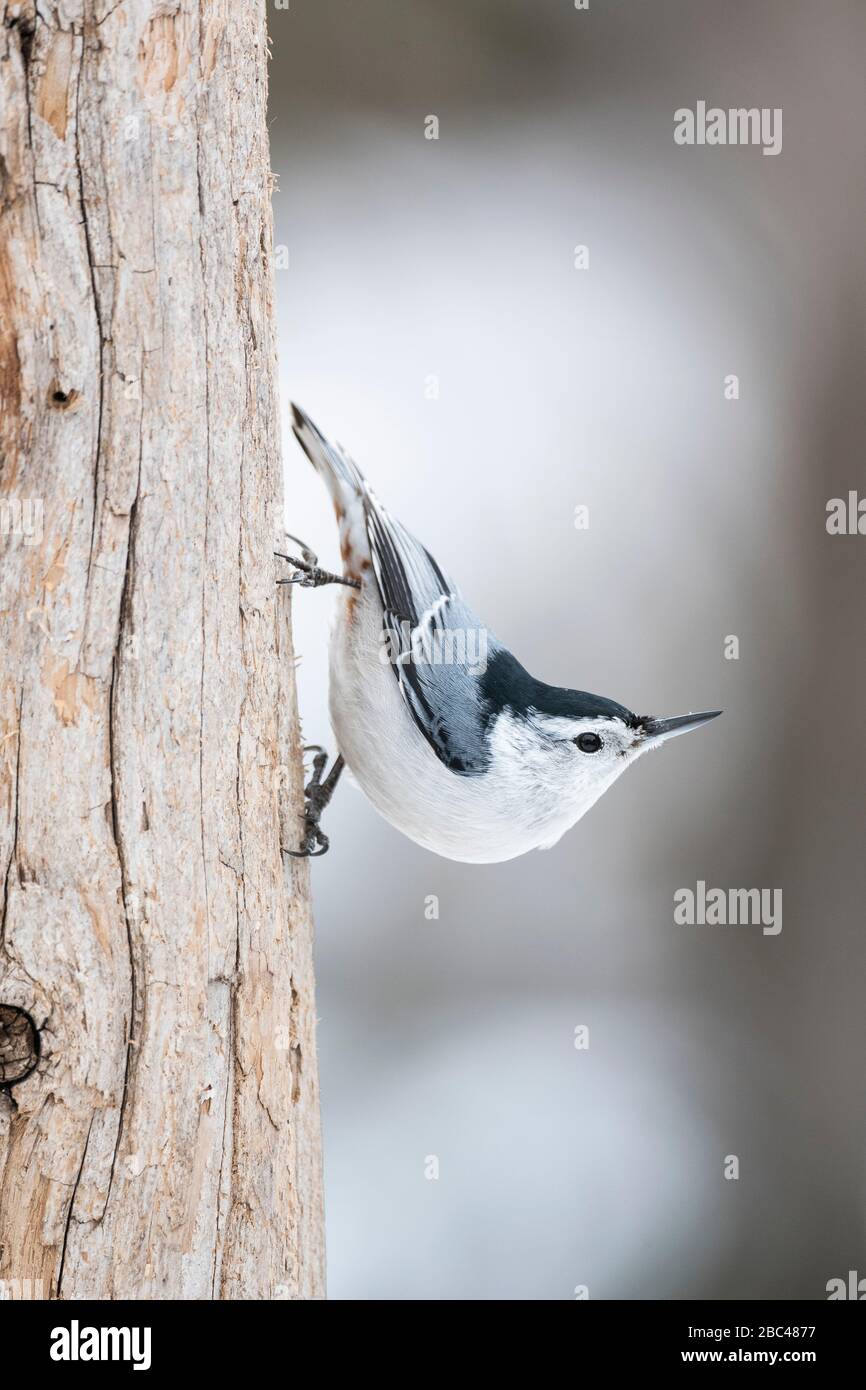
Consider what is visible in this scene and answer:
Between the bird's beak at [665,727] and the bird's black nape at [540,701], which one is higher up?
the bird's black nape at [540,701]

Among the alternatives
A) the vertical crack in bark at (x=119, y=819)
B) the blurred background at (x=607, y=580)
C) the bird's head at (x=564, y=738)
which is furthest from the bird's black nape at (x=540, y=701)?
the blurred background at (x=607, y=580)

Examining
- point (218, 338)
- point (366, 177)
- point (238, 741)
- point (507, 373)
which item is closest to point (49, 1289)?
Answer: point (238, 741)

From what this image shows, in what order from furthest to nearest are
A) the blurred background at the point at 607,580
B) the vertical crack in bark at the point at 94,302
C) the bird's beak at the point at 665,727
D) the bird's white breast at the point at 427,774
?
the blurred background at the point at 607,580, the bird's beak at the point at 665,727, the bird's white breast at the point at 427,774, the vertical crack in bark at the point at 94,302

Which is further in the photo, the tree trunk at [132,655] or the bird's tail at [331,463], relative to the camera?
the bird's tail at [331,463]

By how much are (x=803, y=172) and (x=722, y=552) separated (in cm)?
101

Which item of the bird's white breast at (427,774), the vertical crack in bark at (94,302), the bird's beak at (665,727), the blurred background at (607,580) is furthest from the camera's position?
the blurred background at (607,580)

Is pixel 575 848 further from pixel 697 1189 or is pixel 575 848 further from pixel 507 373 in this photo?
pixel 507 373

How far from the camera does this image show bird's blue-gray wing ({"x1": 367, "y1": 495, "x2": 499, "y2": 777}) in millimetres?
1769

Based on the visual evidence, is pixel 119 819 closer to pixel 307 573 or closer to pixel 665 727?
pixel 307 573

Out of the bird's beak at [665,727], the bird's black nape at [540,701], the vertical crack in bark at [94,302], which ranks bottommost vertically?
the bird's beak at [665,727]

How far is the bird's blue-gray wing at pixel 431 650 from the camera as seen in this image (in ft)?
5.80

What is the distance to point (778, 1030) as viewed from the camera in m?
3.03

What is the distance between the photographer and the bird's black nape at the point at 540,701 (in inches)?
72.7

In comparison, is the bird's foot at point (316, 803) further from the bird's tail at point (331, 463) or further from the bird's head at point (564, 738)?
the bird's tail at point (331, 463)
